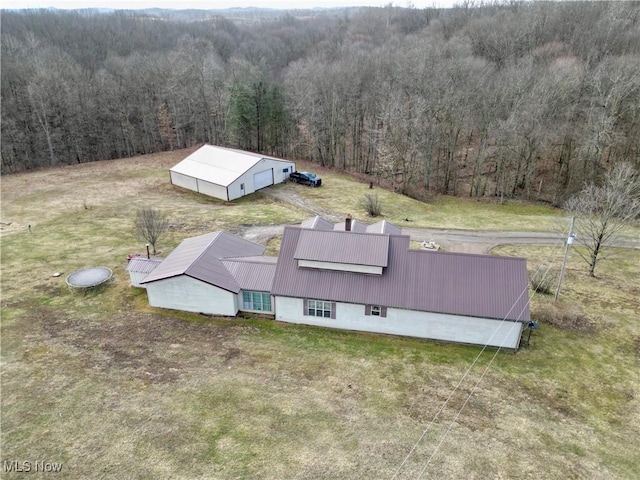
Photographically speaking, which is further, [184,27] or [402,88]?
[184,27]

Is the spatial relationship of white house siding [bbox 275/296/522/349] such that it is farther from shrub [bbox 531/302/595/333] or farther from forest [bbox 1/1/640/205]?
forest [bbox 1/1/640/205]

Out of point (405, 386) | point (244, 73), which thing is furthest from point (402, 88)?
point (405, 386)

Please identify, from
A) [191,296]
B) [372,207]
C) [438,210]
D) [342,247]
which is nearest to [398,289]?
[342,247]

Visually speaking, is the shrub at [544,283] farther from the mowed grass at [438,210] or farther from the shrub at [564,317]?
the mowed grass at [438,210]

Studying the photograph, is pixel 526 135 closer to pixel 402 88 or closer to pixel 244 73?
pixel 402 88

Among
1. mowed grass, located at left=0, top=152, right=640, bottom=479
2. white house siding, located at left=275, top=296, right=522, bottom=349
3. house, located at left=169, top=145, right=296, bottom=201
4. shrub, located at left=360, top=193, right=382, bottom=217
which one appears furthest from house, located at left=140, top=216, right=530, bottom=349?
house, located at left=169, top=145, right=296, bottom=201

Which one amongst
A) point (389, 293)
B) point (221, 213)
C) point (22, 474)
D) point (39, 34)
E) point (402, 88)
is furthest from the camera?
point (39, 34)
